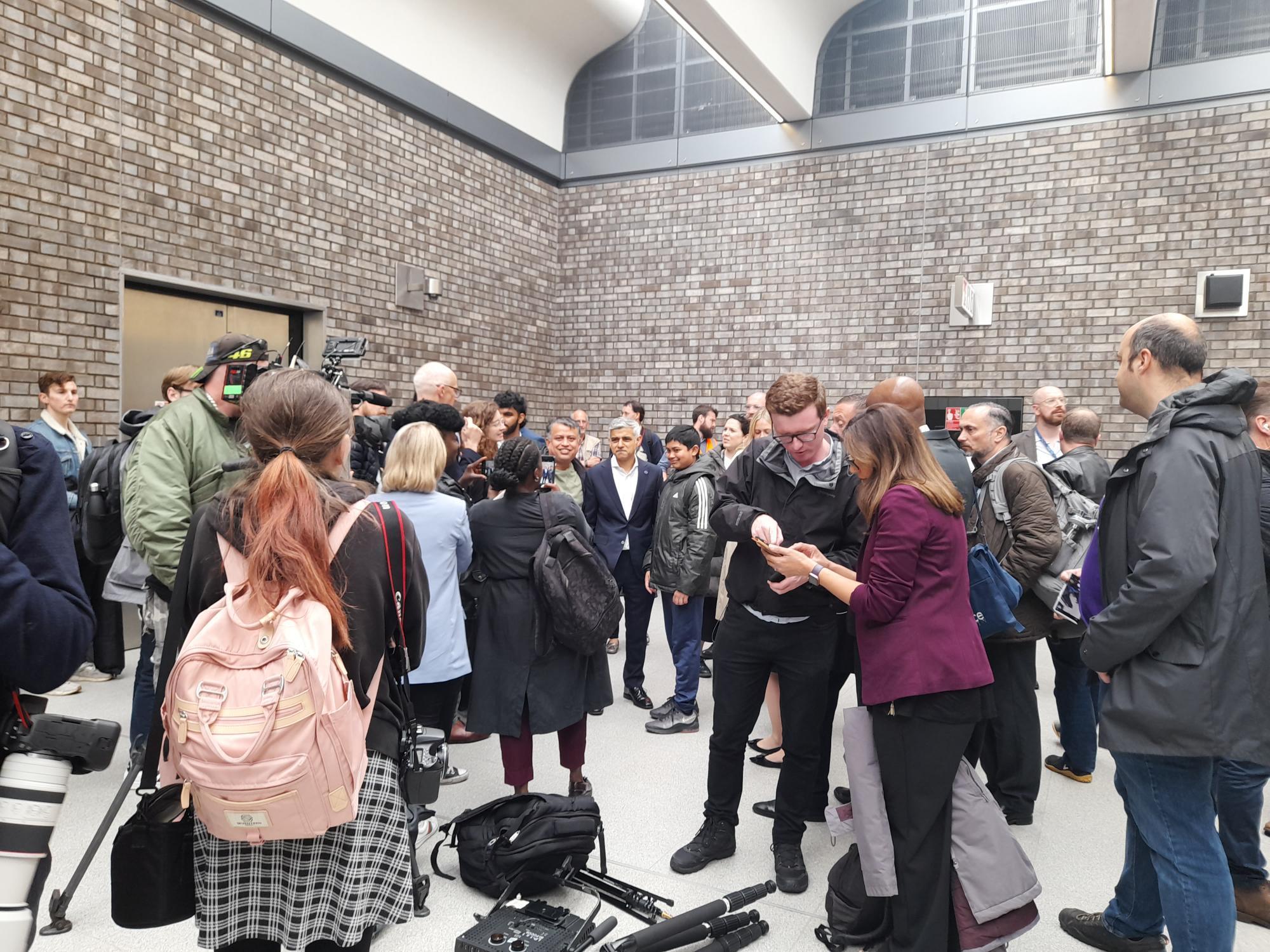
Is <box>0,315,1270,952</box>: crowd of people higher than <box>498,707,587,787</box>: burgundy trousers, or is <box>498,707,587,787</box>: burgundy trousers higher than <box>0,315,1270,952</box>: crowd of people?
<box>0,315,1270,952</box>: crowd of people

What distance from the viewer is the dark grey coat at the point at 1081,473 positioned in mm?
4191

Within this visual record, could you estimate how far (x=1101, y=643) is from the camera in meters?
2.16

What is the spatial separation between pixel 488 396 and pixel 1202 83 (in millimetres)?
8236

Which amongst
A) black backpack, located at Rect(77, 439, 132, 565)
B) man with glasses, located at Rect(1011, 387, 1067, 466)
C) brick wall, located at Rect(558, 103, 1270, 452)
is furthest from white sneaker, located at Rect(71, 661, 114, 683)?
brick wall, located at Rect(558, 103, 1270, 452)

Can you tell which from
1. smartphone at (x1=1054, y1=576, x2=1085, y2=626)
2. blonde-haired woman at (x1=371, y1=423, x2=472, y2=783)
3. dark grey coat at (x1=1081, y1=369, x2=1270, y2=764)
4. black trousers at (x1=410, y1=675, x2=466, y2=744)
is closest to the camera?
dark grey coat at (x1=1081, y1=369, x2=1270, y2=764)

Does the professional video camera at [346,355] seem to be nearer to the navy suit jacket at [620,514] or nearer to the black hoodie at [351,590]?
the navy suit jacket at [620,514]

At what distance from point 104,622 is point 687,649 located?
354cm

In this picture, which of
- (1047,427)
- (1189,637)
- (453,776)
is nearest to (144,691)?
(453,776)

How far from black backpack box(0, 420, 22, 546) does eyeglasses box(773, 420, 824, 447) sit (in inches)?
88.9

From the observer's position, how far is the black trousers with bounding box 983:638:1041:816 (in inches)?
138

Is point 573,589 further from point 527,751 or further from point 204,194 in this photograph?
point 204,194

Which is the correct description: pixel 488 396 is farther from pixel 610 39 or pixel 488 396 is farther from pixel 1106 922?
pixel 1106 922

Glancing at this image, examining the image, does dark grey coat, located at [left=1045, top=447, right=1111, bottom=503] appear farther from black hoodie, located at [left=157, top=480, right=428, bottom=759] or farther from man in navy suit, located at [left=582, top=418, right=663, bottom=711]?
black hoodie, located at [left=157, top=480, right=428, bottom=759]

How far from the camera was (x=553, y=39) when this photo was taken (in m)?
10.3
